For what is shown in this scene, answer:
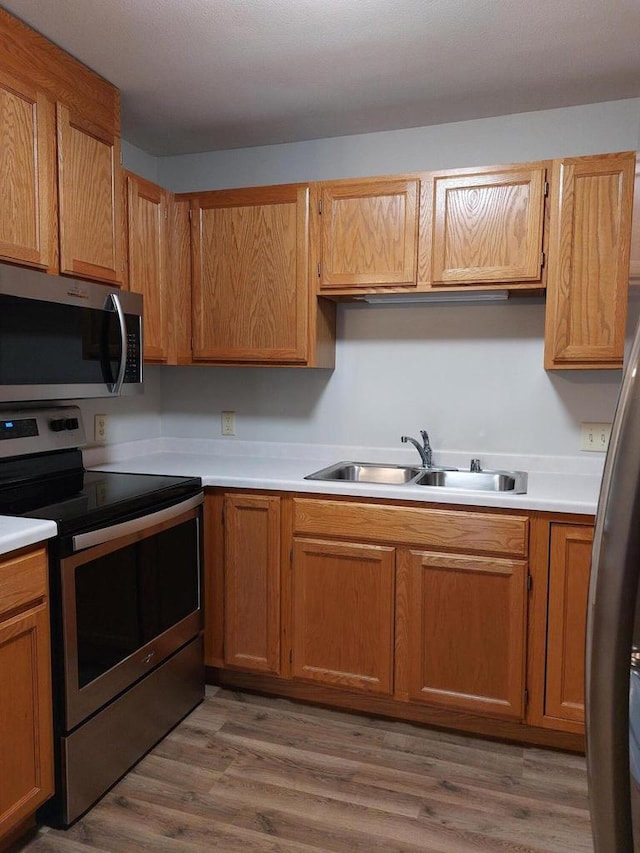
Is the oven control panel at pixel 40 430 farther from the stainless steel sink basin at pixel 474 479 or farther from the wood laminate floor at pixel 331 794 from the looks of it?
the stainless steel sink basin at pixel 474 479

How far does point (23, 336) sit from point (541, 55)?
1.90 meters

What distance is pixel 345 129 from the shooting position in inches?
107

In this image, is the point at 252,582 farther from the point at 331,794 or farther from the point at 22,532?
the point at 22,532

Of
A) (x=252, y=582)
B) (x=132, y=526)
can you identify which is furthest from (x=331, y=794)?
(x=132, y=526)

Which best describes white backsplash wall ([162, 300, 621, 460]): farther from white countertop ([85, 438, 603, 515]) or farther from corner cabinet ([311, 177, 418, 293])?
corner cabinet ([311, 177, 418, 293])

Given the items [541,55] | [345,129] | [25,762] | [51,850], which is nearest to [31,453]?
[25,762]

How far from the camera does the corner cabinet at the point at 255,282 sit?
2598mm

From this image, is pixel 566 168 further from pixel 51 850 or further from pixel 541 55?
pixel 51 850

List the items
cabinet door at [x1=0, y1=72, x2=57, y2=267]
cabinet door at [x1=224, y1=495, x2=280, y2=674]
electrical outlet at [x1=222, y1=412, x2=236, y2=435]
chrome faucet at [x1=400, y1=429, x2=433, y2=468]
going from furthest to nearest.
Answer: electrical outlet at [x1=222, y1=412, x2=236, y2=435]
chrome faucet at [x1=400, y1=429, x2=433, y2=468]
cabinet door at [x1=224, y1=495, x2=280, y2=674]
cabinet door at [x1=0, y1=72, x2=57, y2=267]

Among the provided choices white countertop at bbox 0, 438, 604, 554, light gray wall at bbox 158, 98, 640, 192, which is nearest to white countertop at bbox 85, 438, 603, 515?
white countertop at bbox 0, 438, 604, 554

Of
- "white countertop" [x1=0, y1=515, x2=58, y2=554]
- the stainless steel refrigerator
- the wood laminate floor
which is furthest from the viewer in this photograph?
the wood laminate floor

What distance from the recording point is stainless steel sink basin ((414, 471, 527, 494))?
99.1 inches

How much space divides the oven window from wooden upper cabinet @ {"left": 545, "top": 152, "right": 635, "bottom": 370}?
158cm

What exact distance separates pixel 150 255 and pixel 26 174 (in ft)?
2.45
